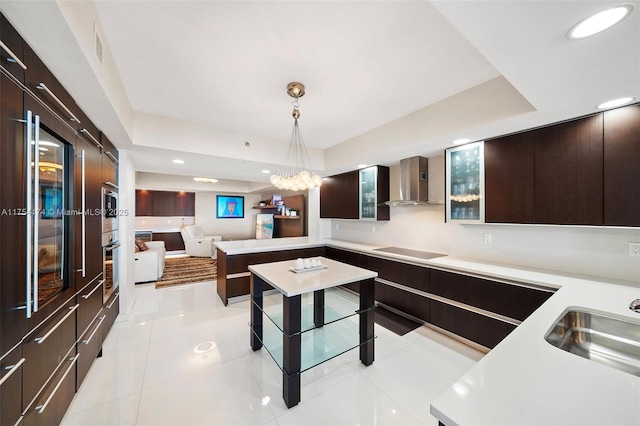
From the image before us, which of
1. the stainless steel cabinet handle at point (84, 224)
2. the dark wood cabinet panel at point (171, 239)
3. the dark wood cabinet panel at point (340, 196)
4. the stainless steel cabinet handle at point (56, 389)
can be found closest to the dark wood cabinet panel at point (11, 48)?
the stainless steel cabinet handle at point (84, 224)

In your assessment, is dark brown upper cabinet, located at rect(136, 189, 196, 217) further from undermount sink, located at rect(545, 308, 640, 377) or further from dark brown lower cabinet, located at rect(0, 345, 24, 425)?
undermount sink, located at rect(545, 308, 640, 377)

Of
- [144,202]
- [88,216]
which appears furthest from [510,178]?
[144,202]

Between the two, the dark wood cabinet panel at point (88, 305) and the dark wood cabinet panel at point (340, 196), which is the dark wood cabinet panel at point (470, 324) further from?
the dark wood cabinet panel at point (88, 305)

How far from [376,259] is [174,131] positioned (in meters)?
3.24

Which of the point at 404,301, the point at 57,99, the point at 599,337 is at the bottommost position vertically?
the point at 404,301

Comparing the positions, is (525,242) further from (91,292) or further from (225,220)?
(225,220)

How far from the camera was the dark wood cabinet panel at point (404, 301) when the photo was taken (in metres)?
2.85

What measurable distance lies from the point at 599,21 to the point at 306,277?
2223 mm

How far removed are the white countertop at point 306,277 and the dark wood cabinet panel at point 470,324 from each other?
1122 millimetres

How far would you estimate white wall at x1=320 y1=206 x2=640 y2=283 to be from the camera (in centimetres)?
202

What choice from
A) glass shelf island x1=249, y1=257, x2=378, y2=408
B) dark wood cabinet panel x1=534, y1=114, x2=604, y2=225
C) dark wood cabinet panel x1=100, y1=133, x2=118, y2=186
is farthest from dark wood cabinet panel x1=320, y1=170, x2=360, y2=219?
dark wood cabinet panel x1=100, y1=133, x2=118, y2=186

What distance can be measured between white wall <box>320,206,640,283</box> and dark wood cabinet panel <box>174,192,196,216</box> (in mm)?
7042

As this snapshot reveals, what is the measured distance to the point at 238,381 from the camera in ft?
6.50

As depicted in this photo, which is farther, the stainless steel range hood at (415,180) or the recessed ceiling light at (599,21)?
the stainless steel range hood at (415,180)
